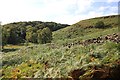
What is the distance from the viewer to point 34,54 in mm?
13906

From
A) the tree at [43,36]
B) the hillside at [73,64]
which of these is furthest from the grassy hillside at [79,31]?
the hillside at [73,64]

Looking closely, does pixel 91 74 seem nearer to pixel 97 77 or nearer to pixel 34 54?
pixel 97 77

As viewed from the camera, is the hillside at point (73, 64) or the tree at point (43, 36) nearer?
the hillside at point (73, 64)

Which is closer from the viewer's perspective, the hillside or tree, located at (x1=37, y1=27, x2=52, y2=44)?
the hillside

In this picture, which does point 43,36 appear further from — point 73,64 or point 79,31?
point 73,64

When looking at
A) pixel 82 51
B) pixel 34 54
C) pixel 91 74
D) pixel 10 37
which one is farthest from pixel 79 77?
pixel 10 37

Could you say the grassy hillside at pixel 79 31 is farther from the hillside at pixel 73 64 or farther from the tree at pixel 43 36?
the hillside at pixel 73 64

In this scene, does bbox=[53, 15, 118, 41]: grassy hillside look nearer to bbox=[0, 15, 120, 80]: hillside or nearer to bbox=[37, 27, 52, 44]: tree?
bbox=[37, 27, 52, 44]: tree

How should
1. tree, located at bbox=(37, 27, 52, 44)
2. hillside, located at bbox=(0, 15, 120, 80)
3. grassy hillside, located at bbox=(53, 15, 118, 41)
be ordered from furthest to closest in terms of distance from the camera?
grassy hillside, located at bbox=(53, 15, 118, 41), tree, located at bbox=(37, 27, 52, 44), hillside, located at bbox=(0, 15, 120, 80)

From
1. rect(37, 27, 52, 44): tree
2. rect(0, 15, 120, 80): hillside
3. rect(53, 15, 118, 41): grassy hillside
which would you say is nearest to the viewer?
rect(0, 15, 120, 80): hillside

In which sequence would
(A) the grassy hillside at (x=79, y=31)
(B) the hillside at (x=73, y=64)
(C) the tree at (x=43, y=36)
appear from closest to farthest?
1. (B) the hillside at (x=73, y=64)
2. (C) the tree at (x=43, y=36)
3. (A) the grassy hillside at (x=79, y=31)

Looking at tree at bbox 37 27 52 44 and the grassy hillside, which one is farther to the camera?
the grassy hillside

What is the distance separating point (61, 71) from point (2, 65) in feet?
12.6

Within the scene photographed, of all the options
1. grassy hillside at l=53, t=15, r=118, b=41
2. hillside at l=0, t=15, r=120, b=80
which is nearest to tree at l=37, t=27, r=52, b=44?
grassy hillside at l=53, t=15, r=118, b=41
